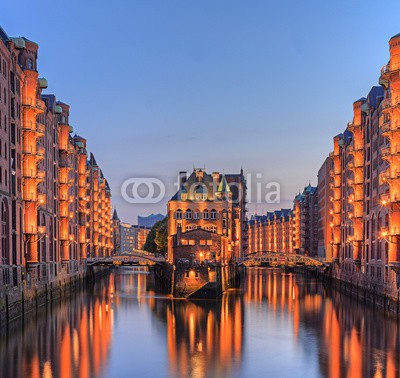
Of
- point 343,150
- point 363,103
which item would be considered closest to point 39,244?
point 363,103

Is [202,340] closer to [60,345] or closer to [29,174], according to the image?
[60,345]

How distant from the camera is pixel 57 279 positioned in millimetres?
88812

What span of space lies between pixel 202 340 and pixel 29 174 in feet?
86.3

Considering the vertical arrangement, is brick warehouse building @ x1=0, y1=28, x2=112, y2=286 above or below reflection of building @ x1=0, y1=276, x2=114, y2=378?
above

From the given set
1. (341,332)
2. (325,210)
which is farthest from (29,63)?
(325,210)

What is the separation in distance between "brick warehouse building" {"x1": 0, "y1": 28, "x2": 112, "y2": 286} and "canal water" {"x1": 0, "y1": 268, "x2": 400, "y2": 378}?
6.61 meters

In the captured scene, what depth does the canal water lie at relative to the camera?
43250 mm

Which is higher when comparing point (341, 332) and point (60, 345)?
point (60, 345)

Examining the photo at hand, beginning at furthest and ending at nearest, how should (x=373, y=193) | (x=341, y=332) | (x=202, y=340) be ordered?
1. (x=373, y=193)
2. (x=341, y=332)
3. (x=202, y=340)

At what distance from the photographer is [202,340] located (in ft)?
180

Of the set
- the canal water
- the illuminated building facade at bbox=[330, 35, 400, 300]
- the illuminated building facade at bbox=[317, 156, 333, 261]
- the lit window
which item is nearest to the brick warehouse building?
the canal water

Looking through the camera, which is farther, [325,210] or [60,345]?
[325,210]

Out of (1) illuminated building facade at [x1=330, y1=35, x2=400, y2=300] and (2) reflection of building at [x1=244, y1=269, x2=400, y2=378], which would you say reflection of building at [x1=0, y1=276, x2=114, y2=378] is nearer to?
(2) reflection of building at [x1=244, y1=269, x2=400, y2=378]

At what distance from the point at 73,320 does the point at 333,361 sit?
30743 millimetres
